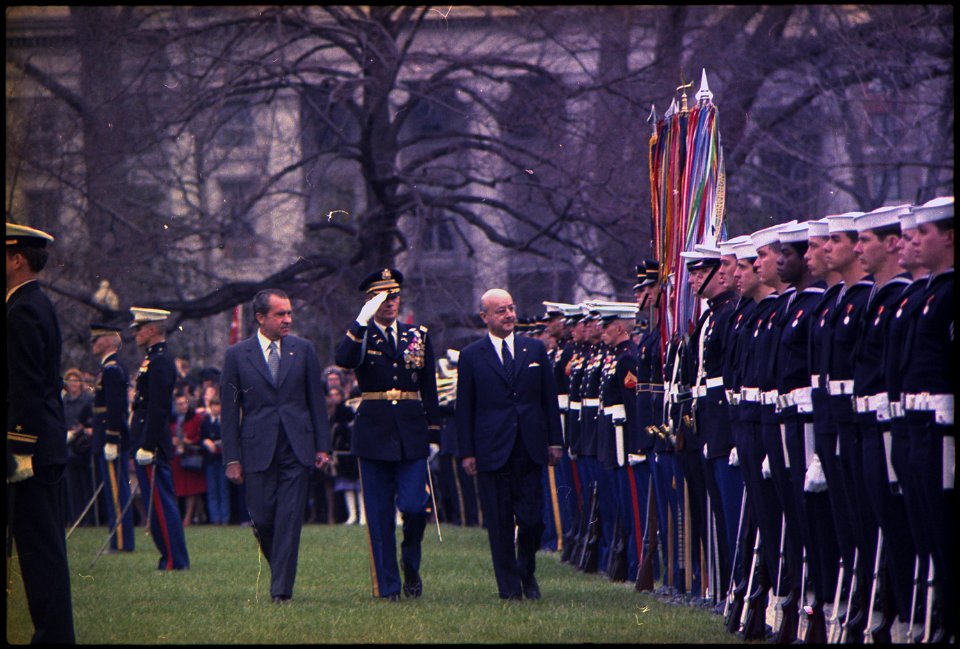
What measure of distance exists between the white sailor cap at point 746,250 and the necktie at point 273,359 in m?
3.81

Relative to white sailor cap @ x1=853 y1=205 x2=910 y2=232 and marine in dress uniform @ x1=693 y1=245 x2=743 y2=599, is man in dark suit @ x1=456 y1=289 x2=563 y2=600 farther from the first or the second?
white sailor cap @ x1=853 y1=205 x2=910 y2=232

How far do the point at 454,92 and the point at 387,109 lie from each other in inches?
41.7

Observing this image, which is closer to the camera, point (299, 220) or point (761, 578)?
point (761, 578)

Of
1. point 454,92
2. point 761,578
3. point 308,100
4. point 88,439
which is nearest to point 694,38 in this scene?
point 454,92

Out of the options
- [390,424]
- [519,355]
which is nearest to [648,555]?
[519,355]

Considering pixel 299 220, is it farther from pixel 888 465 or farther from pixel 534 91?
pixel 888 465

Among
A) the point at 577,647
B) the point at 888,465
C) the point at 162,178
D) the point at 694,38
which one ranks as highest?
the point at 694,38

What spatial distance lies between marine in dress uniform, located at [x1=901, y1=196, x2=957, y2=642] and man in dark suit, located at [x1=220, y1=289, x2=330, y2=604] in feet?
18.4

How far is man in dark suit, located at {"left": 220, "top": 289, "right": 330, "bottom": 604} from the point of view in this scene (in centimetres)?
1204

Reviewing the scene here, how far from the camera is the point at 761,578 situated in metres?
9.32

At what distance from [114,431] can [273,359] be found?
4.95 meters

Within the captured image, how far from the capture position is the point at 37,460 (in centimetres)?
859

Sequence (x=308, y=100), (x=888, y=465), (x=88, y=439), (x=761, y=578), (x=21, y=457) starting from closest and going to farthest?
(x=888, y=465), (x=21, y=457), (x=761, y=578), (x=88, y=439), (x=308, y=100)

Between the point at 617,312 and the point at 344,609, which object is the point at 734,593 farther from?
the point at 617,312
